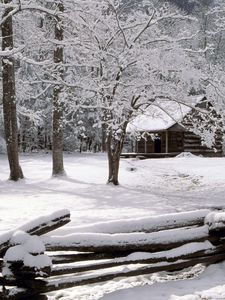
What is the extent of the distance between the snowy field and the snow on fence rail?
0.20 meters

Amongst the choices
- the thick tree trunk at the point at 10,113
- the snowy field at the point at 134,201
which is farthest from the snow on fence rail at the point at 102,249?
the thick tree trunk at the point at 10,113

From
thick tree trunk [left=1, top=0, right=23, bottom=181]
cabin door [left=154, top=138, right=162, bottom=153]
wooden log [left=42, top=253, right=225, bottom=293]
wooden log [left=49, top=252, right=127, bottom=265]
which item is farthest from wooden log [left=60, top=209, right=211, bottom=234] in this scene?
cabin door [left=154, top=138, right=162, bottom=153]

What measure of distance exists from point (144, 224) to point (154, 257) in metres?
0.41

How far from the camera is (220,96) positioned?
16.6 meters

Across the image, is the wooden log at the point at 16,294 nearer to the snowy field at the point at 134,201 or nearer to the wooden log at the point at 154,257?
the wooden log at the point at 154,257

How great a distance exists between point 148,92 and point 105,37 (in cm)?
256

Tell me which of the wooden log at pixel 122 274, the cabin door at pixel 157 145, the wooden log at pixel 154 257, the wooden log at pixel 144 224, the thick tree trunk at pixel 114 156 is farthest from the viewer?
the cabin door at pixel 157 145

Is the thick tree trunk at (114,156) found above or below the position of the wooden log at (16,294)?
above

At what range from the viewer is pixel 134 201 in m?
11.6

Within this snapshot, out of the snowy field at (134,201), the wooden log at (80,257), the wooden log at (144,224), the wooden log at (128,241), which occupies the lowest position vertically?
the snowy field at (134,201)

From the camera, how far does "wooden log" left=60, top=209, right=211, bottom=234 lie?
5.02 meters

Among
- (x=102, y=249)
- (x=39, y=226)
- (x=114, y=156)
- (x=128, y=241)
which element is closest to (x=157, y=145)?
(x=114, y=156)

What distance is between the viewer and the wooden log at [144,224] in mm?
5023

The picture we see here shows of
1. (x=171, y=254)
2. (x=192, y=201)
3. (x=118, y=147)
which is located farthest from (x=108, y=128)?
(x=171, y=254)
